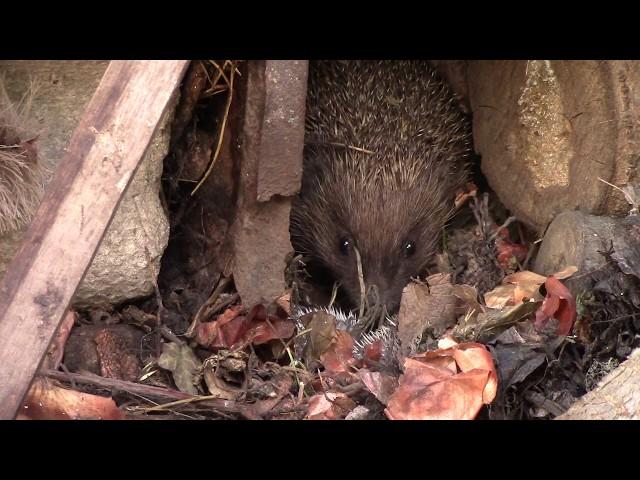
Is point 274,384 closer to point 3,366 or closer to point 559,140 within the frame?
point 3,366

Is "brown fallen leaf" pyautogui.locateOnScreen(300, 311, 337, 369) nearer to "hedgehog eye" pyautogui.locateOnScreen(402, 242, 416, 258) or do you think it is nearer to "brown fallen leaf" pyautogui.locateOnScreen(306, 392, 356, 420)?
"brown fallen leaf" pyautogui.locateOnScreen(306, 392, 356, 420)

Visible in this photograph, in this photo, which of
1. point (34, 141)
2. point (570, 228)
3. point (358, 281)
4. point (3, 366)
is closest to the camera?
point (3, 366)

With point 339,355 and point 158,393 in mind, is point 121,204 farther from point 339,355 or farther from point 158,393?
point 339,355

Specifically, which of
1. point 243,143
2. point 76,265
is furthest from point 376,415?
point 243,143

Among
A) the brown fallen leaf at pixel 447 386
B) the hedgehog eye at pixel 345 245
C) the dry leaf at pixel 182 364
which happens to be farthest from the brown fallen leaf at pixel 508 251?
the dry leaf at pixel 182 364

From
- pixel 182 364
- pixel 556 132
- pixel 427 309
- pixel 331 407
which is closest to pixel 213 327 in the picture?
pixel 182 364

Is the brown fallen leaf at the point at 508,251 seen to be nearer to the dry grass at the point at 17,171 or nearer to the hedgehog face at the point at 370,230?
A: the hedgehog face at the point at 370,230
